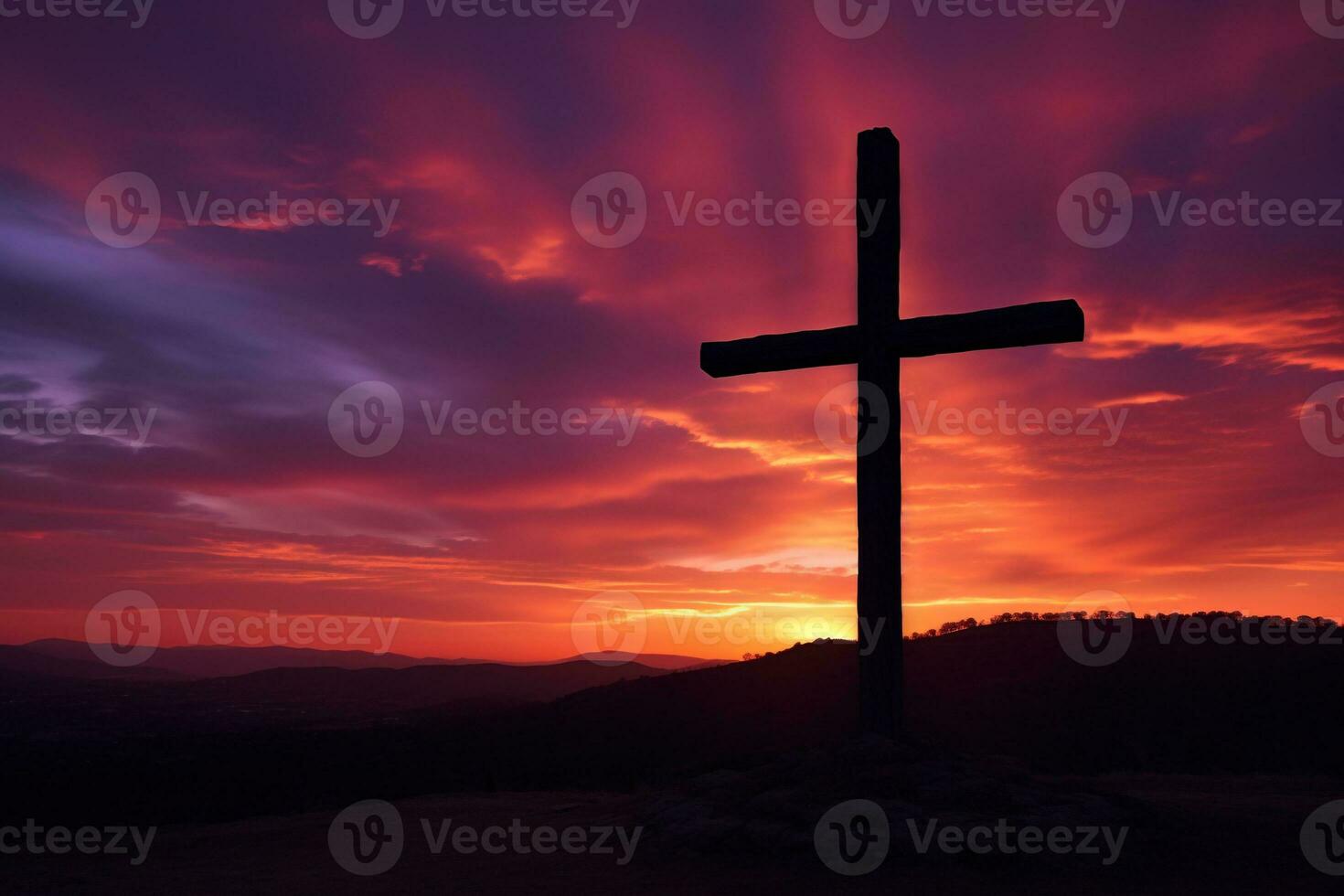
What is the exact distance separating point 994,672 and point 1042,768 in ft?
29.9

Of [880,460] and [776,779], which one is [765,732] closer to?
[776,779]

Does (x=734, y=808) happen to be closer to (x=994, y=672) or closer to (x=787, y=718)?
(x=787, y=718)

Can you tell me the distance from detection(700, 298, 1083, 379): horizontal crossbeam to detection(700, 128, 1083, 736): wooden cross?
0.03 feet

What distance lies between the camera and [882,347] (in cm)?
1049

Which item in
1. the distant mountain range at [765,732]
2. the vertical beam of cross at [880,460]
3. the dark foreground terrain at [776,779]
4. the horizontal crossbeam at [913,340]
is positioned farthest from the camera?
the distant mountain range at [765,732]

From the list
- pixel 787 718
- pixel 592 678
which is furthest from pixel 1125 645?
pixel 592 678

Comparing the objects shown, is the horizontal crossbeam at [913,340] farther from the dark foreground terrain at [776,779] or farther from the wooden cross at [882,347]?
the dark foreground terrain at [776,779]

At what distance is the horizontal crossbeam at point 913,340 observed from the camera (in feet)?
32.1

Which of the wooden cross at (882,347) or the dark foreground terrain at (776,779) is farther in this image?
the wooden cross at (882,347)

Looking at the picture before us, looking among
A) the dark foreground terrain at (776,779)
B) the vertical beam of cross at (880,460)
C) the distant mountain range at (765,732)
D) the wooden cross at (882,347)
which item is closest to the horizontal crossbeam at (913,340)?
the wooden cross at (882,347)

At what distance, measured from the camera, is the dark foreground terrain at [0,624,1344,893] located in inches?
330

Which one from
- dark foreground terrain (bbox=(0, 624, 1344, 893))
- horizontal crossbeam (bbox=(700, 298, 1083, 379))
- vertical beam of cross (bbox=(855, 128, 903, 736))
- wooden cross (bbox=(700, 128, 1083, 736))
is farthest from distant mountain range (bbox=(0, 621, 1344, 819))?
horizontal crossbeam (bbox=(700, 298, 1083, 379))

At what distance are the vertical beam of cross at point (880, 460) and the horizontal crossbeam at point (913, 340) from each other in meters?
0.19

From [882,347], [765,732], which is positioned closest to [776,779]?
[882,347]
